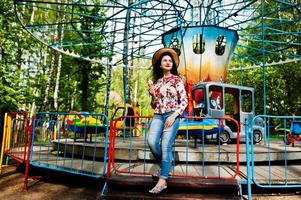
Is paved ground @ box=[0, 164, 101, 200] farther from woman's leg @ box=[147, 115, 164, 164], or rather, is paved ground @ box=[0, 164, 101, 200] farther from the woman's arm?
the woman's arm

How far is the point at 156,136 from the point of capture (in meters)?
3.92

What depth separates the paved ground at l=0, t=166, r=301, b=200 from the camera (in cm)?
502

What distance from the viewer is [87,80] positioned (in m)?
20.4

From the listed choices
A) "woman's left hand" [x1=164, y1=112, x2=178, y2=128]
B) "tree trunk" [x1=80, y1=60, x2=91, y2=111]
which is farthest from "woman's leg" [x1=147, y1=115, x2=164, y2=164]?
"tree trunk" [x1=80, y1=60, x2=91, y2=111]

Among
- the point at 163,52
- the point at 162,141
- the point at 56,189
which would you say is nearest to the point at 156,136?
the point at 162,141

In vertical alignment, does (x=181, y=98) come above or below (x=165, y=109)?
above

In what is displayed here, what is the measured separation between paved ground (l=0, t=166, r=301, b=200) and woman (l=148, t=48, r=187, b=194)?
1.83m

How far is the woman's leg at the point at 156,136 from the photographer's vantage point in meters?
3.90

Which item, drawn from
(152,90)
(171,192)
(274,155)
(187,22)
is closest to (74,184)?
(171,192)

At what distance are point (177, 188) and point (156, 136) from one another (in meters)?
0.85

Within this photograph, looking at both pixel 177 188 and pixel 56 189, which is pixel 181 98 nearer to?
pixel 177 188

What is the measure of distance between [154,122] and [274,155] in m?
3.19

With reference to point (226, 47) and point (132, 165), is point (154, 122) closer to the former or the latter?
point (132, 165)

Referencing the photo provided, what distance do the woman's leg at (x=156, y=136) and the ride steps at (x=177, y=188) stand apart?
488mm
